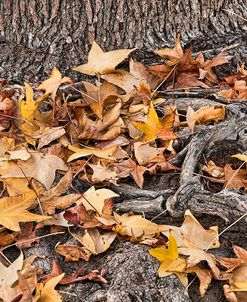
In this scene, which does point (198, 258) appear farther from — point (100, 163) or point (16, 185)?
point (16, 185)

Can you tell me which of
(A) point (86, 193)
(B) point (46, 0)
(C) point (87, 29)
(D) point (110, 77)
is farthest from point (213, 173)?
(B) point (46, 0)

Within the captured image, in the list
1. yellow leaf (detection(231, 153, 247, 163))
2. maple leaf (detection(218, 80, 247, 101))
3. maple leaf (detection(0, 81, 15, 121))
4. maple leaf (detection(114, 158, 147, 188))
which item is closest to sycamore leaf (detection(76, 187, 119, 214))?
maple leaf (detection(114, 158, 147, 188))

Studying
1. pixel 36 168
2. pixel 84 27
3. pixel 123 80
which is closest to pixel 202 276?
pixel 36 168

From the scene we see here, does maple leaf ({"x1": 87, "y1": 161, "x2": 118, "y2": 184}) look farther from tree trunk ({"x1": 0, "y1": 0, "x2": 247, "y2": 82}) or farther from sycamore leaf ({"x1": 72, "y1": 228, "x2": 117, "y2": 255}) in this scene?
tree trunk ({"x1": 0, "y1": 0, "x2": 247, "y2": 82})

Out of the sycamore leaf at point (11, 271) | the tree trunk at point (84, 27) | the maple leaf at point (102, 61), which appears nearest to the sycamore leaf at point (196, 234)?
the sycamore leaf at point (11, 271)

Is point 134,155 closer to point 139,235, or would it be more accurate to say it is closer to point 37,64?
point 139,235
